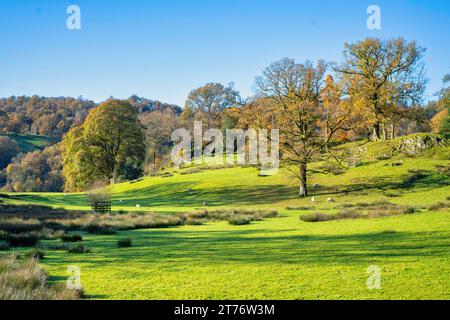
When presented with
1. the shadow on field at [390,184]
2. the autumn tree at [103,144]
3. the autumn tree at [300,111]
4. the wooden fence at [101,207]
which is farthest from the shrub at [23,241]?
the autumn tree at [103,144]

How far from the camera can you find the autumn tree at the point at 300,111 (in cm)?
3872

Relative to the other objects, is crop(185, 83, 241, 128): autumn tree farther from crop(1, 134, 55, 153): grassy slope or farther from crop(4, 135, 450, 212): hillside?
crop(1, 134, 55, 153): grassy slope

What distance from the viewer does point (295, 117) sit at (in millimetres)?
39656

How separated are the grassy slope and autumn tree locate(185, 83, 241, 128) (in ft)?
236

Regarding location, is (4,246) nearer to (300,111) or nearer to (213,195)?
(300,111)

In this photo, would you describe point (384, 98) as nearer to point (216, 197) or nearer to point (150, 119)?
point (216, 197)

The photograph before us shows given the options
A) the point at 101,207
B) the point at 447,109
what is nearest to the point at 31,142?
the point at 101,207

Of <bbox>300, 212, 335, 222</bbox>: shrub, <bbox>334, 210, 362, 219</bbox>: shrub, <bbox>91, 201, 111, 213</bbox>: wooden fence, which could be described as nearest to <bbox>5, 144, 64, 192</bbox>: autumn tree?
<bbox>91, 201, 111, 213</bbox>: wooden fence

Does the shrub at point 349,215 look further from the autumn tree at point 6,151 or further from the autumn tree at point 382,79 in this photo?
the autumn tree at point 6,151

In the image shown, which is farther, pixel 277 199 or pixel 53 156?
pixel 53 156

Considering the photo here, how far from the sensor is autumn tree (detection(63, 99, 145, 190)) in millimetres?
58969
